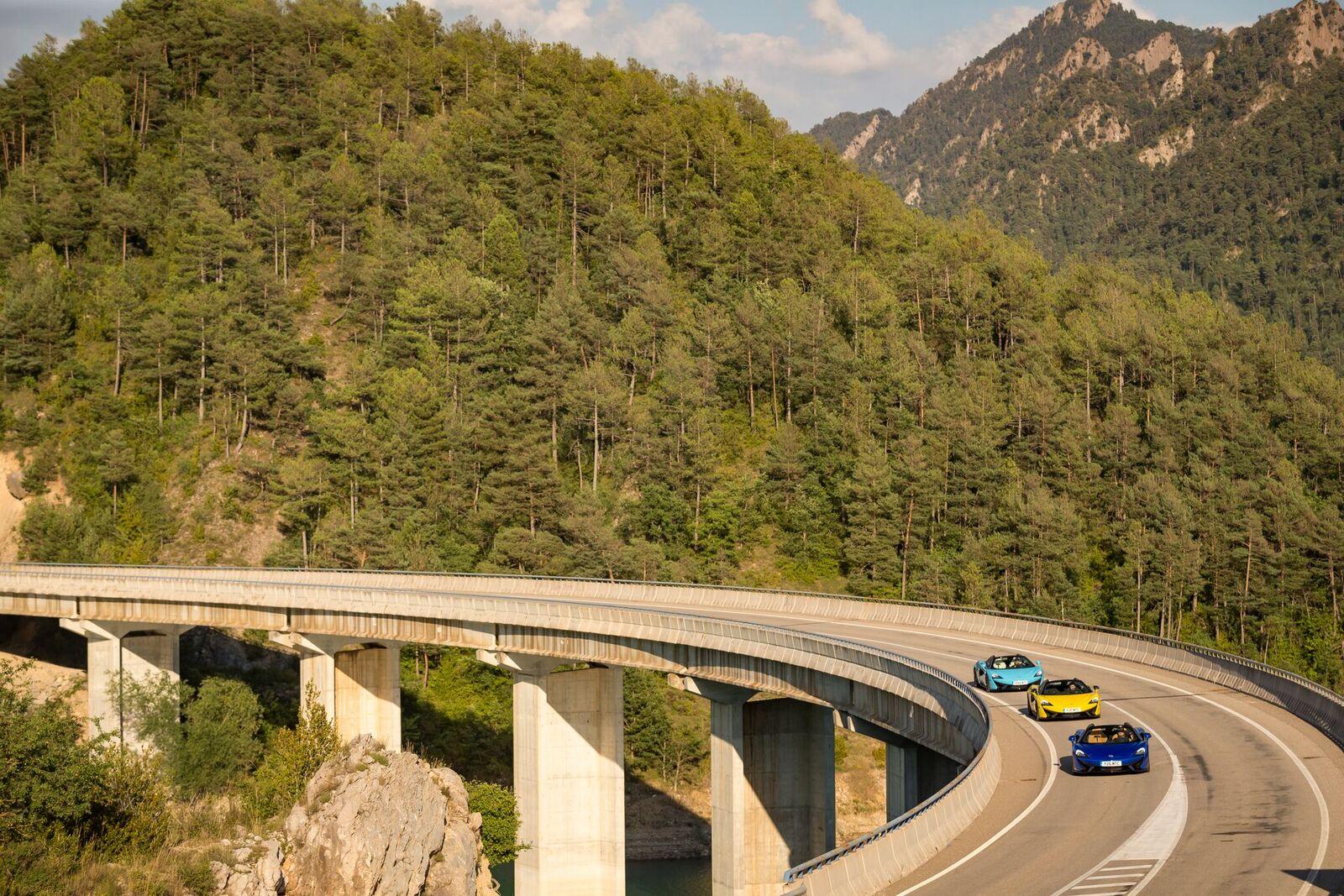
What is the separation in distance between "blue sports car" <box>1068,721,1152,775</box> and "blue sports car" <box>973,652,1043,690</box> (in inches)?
366

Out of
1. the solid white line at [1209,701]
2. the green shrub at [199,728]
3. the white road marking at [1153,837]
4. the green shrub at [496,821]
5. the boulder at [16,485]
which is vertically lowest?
the green shrub at [496,821]

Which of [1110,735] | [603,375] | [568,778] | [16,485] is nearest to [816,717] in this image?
[568,778]

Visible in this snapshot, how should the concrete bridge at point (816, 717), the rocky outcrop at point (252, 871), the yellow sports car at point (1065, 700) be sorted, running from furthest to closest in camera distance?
the rocky outcrop at point (252, 871)
the yellow sports car at point (1065, 700)
the concrete bridge at point (816, 717)

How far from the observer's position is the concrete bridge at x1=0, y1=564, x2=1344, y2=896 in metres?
25.0

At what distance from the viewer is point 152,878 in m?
40.7

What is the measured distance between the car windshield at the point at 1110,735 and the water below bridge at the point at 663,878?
40079 mm

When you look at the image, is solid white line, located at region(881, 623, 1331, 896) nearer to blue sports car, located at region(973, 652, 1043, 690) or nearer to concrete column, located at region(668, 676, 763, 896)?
blue sports car, located at region(973, 652, 1043, 690)

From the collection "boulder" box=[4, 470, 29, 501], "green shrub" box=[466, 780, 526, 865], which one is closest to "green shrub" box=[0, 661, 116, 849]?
"green shrub" box=[466, 780, 526, 865]

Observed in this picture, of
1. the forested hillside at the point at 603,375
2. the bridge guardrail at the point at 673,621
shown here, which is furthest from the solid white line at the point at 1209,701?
the forested hillside at the point at 603,375

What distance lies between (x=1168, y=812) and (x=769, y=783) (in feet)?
81.4

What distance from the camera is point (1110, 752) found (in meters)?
30.8

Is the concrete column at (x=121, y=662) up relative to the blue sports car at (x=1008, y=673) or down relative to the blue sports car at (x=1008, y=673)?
down

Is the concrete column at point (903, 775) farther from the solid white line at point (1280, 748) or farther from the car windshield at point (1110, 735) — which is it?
the car windshield at point (1110, 735)

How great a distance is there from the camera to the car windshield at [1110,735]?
102 ft
